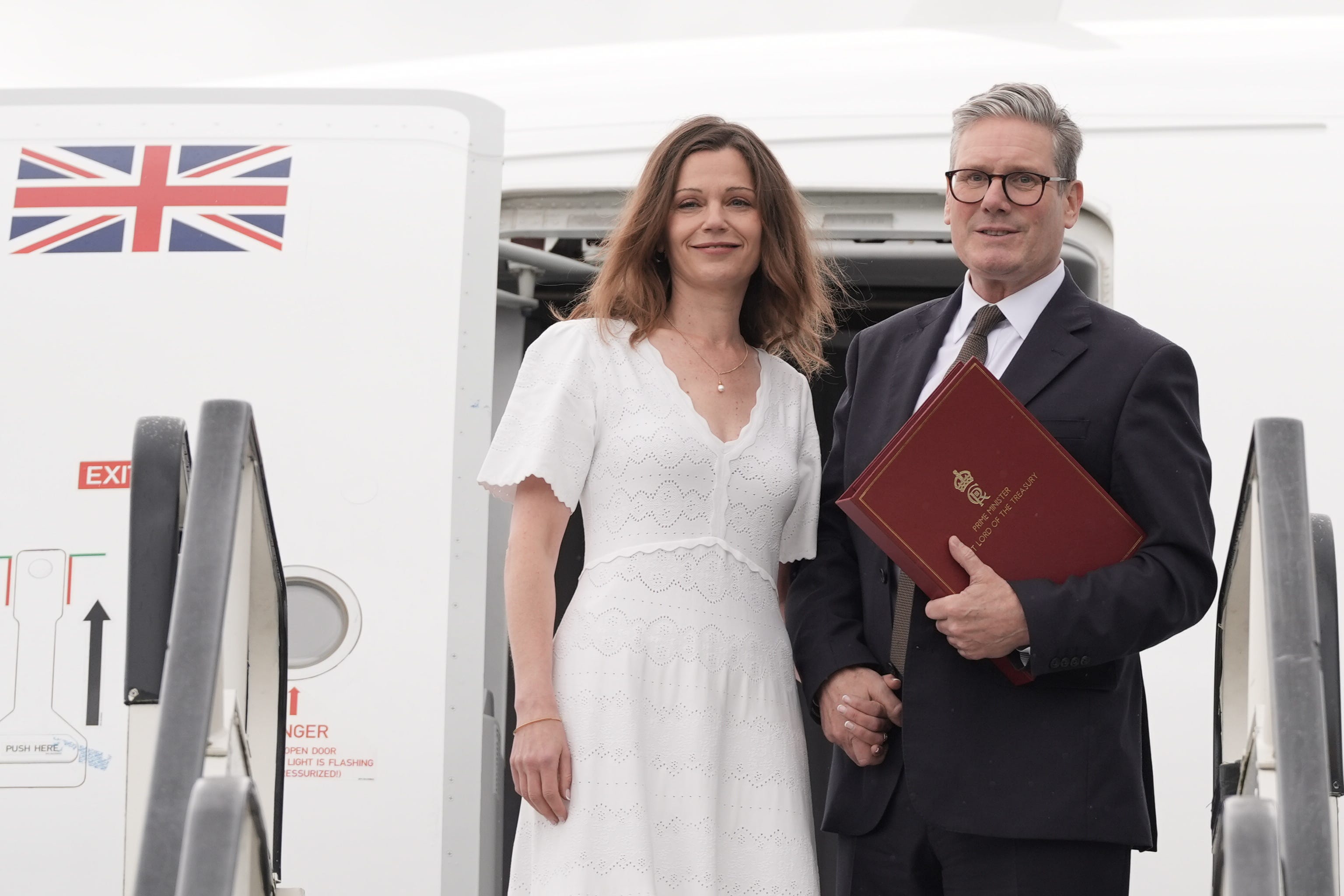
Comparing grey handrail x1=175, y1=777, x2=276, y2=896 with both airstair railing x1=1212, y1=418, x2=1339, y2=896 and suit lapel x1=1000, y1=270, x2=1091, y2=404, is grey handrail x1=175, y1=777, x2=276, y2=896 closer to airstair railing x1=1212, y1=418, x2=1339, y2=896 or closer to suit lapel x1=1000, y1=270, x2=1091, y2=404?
airstair railing x1=1212, y1=418, x2=1339, y2=896

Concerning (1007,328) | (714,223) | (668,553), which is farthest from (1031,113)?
(668,553)

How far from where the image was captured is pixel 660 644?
2066 mm

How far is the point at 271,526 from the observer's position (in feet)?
6.84

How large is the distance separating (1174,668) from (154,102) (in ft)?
8.42

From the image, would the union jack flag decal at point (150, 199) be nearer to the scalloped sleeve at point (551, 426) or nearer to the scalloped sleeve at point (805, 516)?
the scalloped sleeve at point (551, 426)

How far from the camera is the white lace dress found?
201 cm

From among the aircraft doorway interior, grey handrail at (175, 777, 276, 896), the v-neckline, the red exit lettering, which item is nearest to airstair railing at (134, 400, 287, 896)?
grey handrail at (175, 777, 276, 896)

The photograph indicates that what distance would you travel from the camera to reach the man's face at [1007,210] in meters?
2.14

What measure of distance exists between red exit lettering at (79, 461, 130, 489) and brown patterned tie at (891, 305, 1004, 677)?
1.69m

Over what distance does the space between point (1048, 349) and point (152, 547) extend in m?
1.34

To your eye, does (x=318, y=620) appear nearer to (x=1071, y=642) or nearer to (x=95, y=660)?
(x=95, y=660)

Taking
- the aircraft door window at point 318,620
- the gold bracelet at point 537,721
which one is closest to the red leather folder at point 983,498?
the gold bracelet at point 537,721

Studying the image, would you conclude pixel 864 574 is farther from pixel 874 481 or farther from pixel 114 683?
pixel 114 683

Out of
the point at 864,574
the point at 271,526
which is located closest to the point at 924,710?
the point at 864,574
